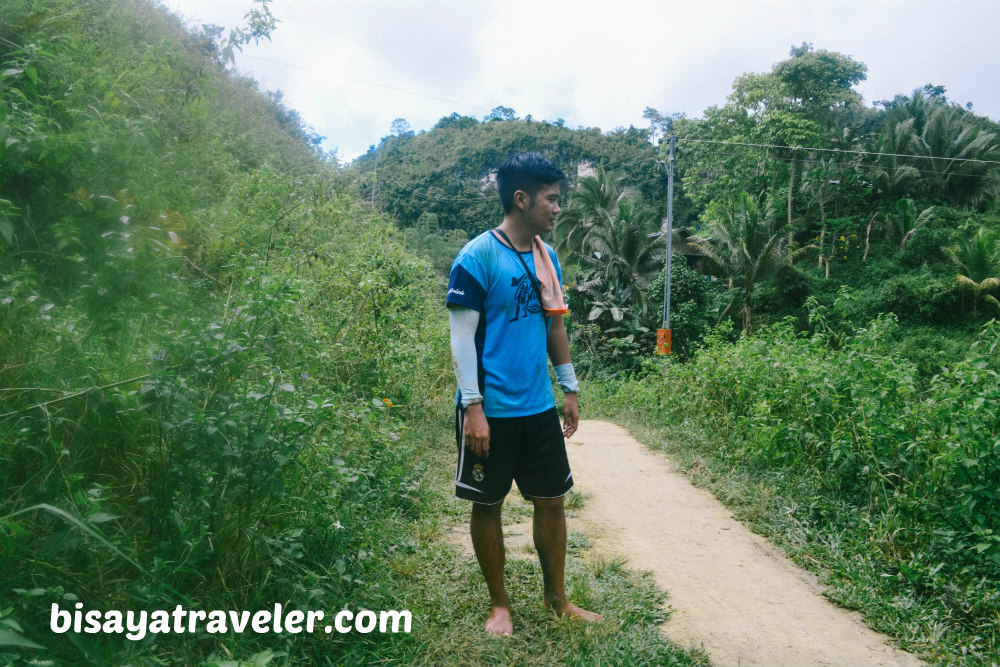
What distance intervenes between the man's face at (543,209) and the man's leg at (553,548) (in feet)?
3.55

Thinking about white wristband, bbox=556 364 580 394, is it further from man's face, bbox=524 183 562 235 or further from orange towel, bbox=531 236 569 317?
man's face, bbox=524 183 562 235

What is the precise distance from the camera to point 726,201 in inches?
1265

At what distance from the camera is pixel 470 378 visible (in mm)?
2357

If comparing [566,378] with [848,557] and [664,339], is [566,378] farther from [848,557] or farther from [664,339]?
[664,339]

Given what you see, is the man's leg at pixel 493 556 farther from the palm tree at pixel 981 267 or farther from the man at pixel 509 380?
the palm tree at pixel 981 267

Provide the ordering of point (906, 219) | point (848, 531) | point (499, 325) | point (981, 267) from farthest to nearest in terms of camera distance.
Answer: point (906, 219)
point (981, 267)
point (848, 531)
point (499, 325)

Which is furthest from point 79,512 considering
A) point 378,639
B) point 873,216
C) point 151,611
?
point 873,216

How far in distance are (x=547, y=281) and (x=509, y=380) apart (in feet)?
1.51

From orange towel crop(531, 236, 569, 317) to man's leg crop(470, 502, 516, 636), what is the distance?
31.3 inches

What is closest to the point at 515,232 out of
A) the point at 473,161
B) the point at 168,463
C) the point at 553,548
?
the point at 553,548

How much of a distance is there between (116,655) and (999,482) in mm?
3573

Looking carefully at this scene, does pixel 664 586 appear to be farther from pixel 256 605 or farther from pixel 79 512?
pixel 79 512

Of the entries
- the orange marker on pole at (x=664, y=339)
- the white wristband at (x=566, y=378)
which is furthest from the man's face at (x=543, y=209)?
the orange marker on pole at (x=664, y=339)

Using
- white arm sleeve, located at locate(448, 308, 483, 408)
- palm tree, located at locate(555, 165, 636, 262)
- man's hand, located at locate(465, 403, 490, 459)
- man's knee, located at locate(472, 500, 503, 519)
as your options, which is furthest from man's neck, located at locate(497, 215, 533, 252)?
palm tree, located at locate(555, 165, 636, 262)
